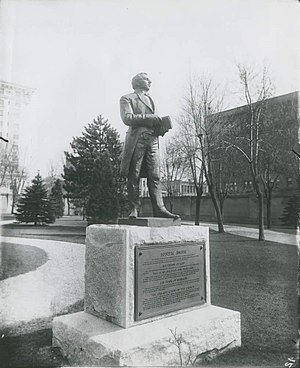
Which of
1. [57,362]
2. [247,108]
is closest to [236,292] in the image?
[57,362]

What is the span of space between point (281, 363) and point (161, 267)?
5.35 feet

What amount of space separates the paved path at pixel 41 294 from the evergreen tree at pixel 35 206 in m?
6.66

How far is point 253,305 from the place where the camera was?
5500mm

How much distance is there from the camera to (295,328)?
177 inches

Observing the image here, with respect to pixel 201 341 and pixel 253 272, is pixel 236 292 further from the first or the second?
pixel 201 341

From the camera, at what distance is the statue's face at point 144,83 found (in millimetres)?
4328

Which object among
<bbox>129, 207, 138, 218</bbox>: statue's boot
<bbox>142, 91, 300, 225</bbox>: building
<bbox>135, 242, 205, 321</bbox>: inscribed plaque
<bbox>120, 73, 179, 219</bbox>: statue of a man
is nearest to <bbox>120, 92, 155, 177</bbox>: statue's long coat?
<bbox>120, 73, 179, 219</bbox>: statue of a man

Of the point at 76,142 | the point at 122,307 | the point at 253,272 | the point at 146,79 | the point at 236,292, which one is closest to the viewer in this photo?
the point at 122,307

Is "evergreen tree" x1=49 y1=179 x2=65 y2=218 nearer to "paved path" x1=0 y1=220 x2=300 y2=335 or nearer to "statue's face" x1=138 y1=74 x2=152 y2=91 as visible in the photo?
"paved path" x1=0 y1=220 x2=300 y2=335

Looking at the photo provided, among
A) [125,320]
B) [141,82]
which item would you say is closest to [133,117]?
[141,82]

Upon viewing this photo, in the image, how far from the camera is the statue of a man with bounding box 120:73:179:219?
4129mm

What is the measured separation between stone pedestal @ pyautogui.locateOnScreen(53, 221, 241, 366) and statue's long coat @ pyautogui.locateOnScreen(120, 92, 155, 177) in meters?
1.05

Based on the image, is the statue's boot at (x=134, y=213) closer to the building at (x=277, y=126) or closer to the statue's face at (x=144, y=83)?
the statue's face at (x=144, y=83)

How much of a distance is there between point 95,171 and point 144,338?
15745mm
